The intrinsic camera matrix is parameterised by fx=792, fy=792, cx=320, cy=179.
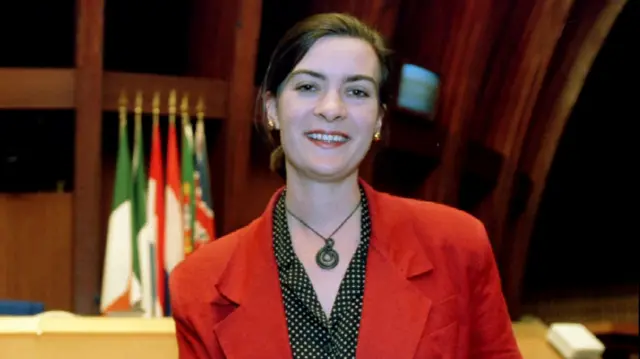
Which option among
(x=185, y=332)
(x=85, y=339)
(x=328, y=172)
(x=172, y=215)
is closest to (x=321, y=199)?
(x=328, y=172)

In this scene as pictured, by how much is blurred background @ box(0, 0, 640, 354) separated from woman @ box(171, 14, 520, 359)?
1231mm

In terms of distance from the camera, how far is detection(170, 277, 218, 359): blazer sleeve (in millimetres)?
1536

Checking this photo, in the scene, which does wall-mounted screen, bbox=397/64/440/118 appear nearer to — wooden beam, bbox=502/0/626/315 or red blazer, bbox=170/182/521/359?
wooden beam, bbox=502/0/626/315

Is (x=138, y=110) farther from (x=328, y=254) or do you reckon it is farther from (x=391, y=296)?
(x=391, y=296)

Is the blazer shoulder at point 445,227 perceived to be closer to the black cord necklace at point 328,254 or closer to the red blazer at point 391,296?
the red blazer at point 391,296

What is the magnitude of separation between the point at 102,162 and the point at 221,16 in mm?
711

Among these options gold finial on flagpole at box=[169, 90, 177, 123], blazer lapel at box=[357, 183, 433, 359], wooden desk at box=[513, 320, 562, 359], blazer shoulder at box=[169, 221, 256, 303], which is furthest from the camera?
gold finial on flagpole at box=[169, 90, 177, 123]

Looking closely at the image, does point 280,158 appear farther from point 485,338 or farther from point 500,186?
point 500,186

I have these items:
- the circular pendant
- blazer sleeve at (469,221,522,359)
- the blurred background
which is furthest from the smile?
the blurred background

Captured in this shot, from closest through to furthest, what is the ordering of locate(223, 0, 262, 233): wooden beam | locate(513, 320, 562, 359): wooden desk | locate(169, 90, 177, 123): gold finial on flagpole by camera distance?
locate(513, 320, 562, 359): wooden desk
locate(223, 0, 262, 233): wooden beam
locate(169, 90, 177, 123): gold finial on flagpole

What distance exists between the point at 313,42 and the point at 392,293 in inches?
19.5

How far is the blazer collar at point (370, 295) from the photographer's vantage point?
1451 mm

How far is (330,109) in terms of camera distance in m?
1.45

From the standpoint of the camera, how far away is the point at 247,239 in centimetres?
161
